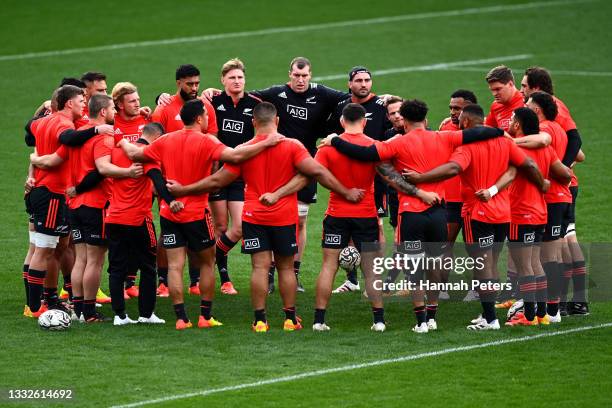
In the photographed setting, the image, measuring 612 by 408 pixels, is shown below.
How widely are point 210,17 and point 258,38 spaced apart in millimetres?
2813

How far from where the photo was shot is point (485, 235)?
12680 mm

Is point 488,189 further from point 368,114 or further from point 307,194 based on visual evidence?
point 307,194

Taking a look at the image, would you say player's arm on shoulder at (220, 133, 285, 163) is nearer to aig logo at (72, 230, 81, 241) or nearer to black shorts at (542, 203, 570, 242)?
aig logo at (72, 230, 81, 241)

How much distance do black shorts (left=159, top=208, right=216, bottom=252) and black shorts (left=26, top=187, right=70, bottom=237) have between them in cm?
136

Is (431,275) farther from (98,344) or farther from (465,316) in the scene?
(98,344)

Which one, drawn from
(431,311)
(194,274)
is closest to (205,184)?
(431,311)

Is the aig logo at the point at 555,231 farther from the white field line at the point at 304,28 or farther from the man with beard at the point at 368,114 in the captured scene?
the white field line at the point at 304,28

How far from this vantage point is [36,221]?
13562 millimetres

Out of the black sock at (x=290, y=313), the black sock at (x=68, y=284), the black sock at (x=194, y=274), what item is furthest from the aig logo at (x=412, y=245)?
the black sock at (x=68, y=284)

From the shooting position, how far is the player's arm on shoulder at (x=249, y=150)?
12.4m

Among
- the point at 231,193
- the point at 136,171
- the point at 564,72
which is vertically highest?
the point at 564,72

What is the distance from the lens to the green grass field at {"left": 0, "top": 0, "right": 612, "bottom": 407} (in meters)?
10.9

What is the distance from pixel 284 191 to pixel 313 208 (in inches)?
274

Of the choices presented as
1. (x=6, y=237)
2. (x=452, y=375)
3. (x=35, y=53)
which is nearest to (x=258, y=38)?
(x=35, y=53)
